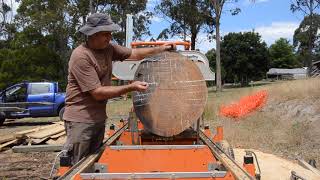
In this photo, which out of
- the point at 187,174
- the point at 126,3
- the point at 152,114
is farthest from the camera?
the point at 126,3

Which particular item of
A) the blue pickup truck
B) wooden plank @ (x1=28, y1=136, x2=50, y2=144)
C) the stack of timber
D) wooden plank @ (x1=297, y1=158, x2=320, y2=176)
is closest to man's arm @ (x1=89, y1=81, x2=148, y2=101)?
wooden plank @ (x1=297, y1=158, x2=320, y2=176)

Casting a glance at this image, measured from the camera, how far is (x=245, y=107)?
19859 millimetres

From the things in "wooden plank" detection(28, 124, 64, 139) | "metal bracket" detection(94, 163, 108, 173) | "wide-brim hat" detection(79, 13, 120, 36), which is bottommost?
"wooden plank" detection(28, 124, 64, 139)

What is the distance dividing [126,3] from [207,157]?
148ft

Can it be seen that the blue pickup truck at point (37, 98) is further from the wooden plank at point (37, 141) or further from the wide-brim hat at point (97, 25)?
the wide-brim hat at point (97, 25)

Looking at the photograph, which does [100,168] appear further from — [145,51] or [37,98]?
[37,98]

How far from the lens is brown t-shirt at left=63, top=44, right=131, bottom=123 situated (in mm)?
4570

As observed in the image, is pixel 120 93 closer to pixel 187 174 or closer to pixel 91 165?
pixel 91 165

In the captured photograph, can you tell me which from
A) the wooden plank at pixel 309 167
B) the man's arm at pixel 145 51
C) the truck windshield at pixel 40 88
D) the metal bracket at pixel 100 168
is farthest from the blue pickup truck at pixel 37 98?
the metal bracket at pixel 100 168

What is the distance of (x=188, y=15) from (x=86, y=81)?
46796 millimetres

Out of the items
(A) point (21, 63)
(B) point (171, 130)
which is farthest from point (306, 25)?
(B) point (171, 130)

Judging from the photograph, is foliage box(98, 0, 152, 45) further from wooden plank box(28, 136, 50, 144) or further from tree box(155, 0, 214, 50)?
wooden plank box(28, 136, 50, 144)

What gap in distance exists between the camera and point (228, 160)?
4.49 metres

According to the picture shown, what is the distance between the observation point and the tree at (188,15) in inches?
1987
